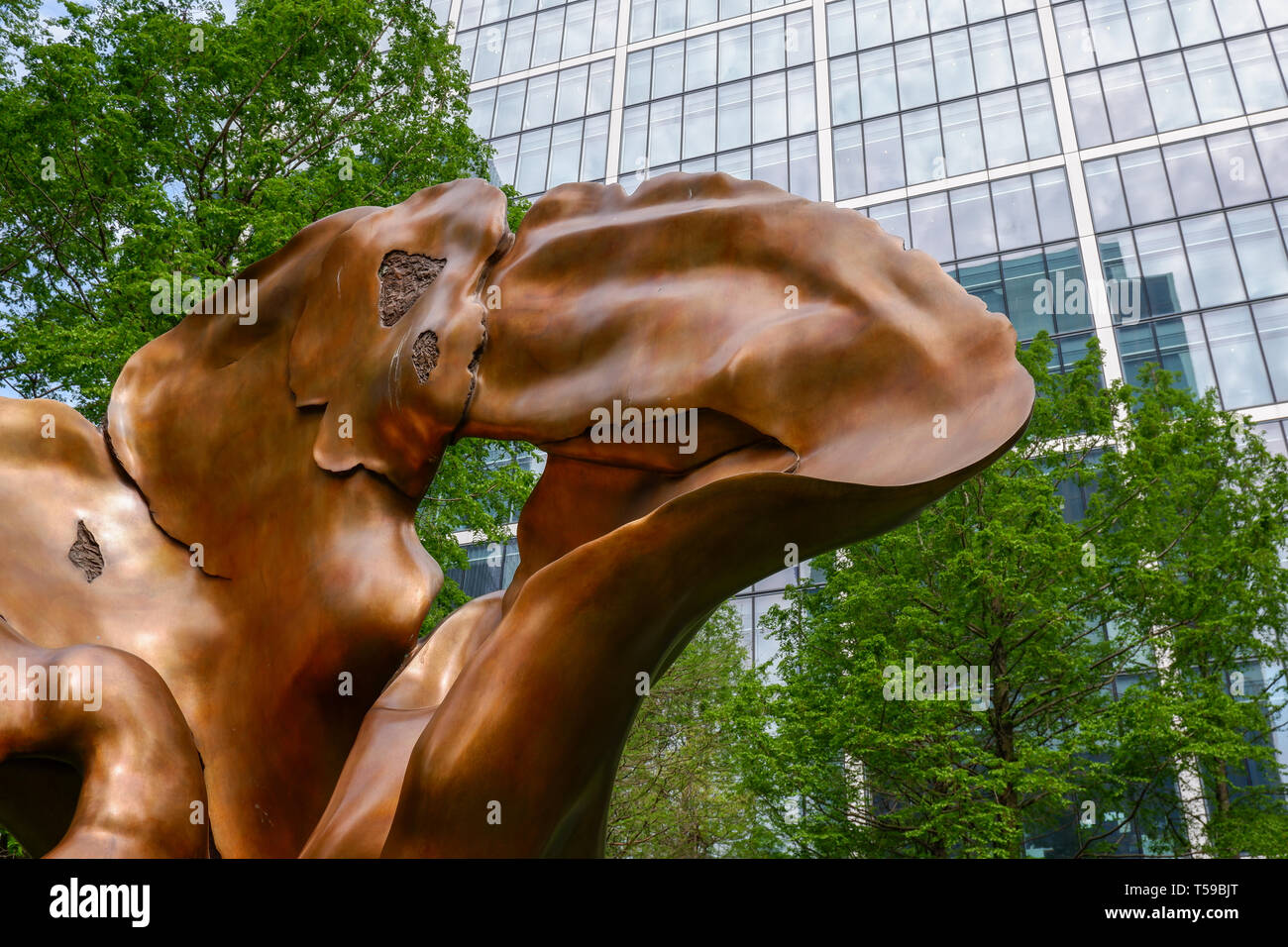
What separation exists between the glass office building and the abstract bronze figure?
21.3m

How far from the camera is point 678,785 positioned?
1462cm

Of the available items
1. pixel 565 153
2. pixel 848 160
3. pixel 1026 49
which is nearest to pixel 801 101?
pixel 848 160

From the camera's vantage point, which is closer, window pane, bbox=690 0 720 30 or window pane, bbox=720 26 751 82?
window pane, bbox=720 26 751 82

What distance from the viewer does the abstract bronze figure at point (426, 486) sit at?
118 inches

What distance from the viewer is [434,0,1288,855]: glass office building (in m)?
25.6

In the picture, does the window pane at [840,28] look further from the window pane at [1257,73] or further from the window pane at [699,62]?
the window pane at [1257,73]

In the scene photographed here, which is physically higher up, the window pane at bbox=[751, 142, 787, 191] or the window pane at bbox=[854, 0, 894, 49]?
the window pane at bbox=[854, 0, 894, 49]

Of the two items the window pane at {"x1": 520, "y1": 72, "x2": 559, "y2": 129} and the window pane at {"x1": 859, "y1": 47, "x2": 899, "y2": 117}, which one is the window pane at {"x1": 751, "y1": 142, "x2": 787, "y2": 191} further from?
the window pane at {"x1": 520, "y1": 72, "x2": 559, "y2": 129}

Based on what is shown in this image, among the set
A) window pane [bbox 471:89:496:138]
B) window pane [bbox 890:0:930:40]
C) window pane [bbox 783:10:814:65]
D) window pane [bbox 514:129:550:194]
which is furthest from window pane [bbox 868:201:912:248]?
window pane [bbox 471:89:496:138]

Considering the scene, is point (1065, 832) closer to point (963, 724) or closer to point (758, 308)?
point (963, 724)

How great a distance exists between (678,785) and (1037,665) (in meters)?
5.10

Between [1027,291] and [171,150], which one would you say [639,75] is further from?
[171,150]
